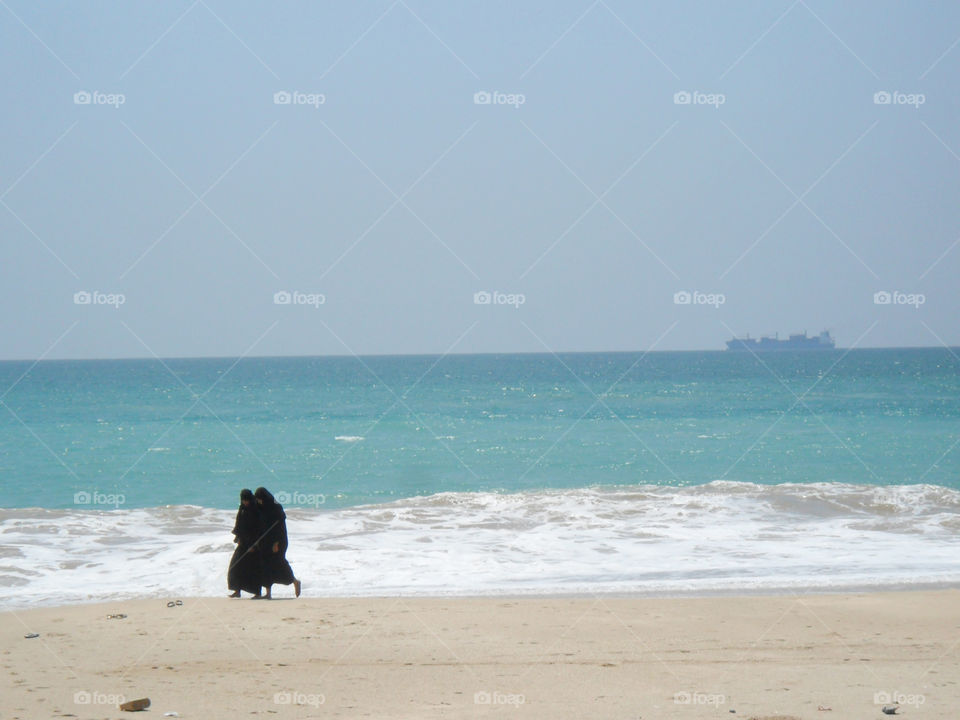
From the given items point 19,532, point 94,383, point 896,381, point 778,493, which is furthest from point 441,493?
point 94,383

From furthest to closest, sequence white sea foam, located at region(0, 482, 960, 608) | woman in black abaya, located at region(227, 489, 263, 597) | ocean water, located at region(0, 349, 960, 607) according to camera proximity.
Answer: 1. ocean water, located at region(0, 349, 960, 607)
2. white sea foam, located at region(0, 482, 960, 608)
3. woman in black abaya, located at region(227, 489, 263, 597)

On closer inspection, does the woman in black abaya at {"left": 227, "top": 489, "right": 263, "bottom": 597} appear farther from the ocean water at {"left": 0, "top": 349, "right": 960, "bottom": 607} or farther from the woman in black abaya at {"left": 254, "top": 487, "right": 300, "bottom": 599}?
the ocean water at {"left": 0, "top": 349, "right": 960, "bottom": 607}

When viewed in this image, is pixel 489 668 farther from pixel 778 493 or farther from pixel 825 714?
pixel 778 493

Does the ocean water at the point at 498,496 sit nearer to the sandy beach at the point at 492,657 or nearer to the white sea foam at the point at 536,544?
the white sea foam at the point at 536,544

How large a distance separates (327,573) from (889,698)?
6849 mm

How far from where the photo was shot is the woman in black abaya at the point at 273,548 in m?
9.53

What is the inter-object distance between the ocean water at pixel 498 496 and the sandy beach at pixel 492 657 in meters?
1.26

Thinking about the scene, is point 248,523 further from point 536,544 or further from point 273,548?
point 536,544

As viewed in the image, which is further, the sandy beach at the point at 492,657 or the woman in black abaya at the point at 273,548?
the woman in black abaya at the point at 273,548

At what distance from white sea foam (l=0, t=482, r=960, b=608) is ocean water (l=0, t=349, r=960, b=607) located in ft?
0.18

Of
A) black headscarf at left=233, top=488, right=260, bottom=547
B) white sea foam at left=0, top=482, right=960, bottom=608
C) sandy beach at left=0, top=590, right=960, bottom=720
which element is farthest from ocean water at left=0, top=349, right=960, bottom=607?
sandy beach at left=0, top=590, right=960, bottom=720

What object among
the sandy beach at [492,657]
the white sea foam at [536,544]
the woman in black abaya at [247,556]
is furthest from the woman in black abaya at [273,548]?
the white sea foam at [536,544]

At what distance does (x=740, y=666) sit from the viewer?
670cm

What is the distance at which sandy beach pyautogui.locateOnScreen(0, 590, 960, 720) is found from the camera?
574cm
